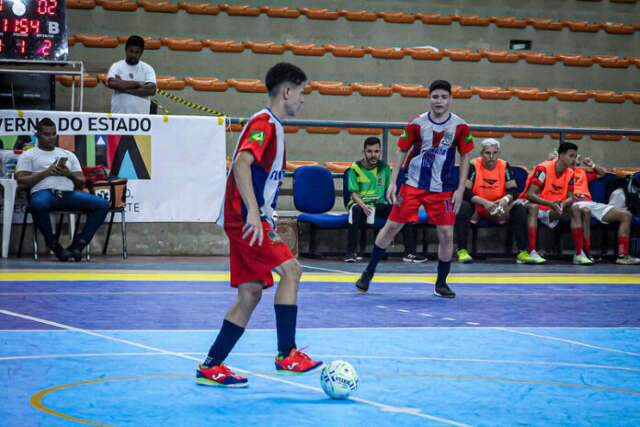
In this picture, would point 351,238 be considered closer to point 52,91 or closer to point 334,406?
point 52,91

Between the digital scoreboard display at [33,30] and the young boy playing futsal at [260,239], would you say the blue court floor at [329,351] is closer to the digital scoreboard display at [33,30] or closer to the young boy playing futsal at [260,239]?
the young boy playing futsal at [260,239]

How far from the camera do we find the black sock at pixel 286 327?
4699mm

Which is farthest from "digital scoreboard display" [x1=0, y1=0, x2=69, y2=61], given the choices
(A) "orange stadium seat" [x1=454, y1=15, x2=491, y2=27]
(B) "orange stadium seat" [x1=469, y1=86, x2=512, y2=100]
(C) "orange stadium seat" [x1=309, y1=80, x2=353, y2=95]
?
(A) "orange stadium seat" [x1=454, y1=15, x2=491, y2=27]

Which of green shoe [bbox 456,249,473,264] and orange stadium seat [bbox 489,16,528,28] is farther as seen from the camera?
orange stadium seat [bbox 489,16,528,28]

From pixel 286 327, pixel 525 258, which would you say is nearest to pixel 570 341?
pixel 286 327

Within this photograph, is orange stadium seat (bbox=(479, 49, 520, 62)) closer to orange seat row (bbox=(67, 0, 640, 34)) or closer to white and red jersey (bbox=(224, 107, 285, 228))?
orange seat row (bbox=(67, 0, 640, 34))

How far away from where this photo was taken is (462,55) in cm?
1602

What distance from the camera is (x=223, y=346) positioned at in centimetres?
457

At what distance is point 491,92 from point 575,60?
2.04 metres

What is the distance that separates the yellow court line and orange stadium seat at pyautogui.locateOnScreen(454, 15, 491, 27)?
7.17 m

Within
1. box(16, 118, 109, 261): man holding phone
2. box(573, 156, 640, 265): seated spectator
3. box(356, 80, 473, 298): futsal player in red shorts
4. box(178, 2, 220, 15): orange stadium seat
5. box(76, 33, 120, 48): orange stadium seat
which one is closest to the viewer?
box(356, 80, 473, 298): futsal player in red shorts

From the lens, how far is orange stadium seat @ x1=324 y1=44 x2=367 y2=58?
15.6 meters

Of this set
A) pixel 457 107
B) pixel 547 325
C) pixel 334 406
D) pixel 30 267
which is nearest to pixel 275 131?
pixel 334 406

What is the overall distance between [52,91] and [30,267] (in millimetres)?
3459
